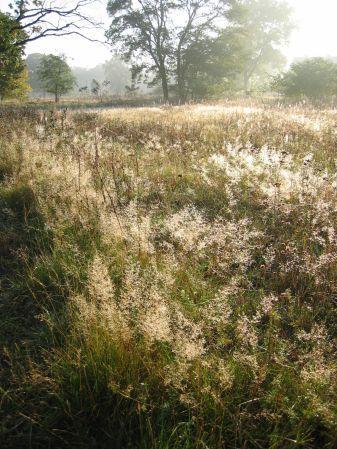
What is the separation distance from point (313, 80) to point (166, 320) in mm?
29037

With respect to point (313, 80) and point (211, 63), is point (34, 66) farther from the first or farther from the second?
point (313, 80)

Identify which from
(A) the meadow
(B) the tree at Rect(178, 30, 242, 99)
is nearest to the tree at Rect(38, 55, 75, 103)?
(B) the tree at Rect(178, 30, 242, 99)

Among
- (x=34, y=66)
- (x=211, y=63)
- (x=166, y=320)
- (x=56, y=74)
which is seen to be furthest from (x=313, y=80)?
(x=34, y=66)

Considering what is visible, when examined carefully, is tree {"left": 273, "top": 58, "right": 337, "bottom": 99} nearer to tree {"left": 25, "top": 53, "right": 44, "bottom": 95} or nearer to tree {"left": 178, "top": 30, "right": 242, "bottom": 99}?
tree {"left": 178, "top": 30, "right": 242, "bottom": 99}

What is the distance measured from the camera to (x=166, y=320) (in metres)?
1.78

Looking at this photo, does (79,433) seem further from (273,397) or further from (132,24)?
(132,24)

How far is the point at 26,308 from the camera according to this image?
2.66 metres

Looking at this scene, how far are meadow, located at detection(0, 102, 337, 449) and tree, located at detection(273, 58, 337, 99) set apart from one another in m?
24.2

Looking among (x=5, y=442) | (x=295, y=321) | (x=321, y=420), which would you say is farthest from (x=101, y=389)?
(x=295, y=321)

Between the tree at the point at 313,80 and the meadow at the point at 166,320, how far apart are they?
2416 centimetres

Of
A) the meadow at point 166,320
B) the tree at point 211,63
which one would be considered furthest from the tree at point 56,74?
the meadow at point 166,320

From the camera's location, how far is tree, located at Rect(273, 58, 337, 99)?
25.7 meters

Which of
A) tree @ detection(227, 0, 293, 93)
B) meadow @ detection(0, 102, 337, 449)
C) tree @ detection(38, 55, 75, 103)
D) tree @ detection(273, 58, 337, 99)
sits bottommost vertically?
meadow @ detection(0, 102, 337, 449)

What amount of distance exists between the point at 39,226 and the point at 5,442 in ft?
8.06
